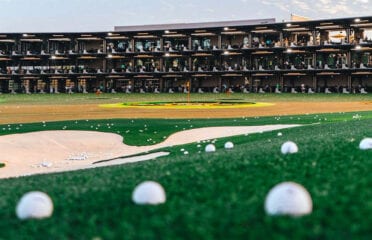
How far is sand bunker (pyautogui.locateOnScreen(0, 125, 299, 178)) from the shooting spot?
17761mm

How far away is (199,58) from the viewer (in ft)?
361

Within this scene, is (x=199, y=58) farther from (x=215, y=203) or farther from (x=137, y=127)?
(x=215, y=203)

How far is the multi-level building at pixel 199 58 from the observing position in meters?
97.3

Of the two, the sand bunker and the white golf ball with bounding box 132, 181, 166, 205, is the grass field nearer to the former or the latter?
the white golf ball with bounding box 132, 181, 166, 205

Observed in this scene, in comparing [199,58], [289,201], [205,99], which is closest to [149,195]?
[289,201]

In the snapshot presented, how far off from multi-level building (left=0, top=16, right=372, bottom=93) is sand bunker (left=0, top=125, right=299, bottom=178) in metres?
72.1

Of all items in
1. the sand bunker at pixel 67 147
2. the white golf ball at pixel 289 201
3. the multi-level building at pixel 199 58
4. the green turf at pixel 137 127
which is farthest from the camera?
the multi-level building at pixel 199 58

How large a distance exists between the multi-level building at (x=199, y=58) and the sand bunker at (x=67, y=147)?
72085 millimetres

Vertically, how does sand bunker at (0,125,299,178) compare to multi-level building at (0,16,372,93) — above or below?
below

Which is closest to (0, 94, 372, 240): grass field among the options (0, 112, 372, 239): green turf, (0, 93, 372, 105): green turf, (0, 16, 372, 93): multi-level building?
(0, 112, 372, 239): green turf

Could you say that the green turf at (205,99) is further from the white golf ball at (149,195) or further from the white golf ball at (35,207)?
the white golf ball at (149,195)

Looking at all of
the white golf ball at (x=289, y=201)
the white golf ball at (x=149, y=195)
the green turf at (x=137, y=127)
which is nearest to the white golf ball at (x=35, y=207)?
the white golf ball at (x=149, y=195)

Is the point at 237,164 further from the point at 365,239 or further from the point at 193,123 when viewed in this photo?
the point at 193,123

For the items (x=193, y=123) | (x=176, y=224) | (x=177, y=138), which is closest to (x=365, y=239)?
(x=176, y=224)
